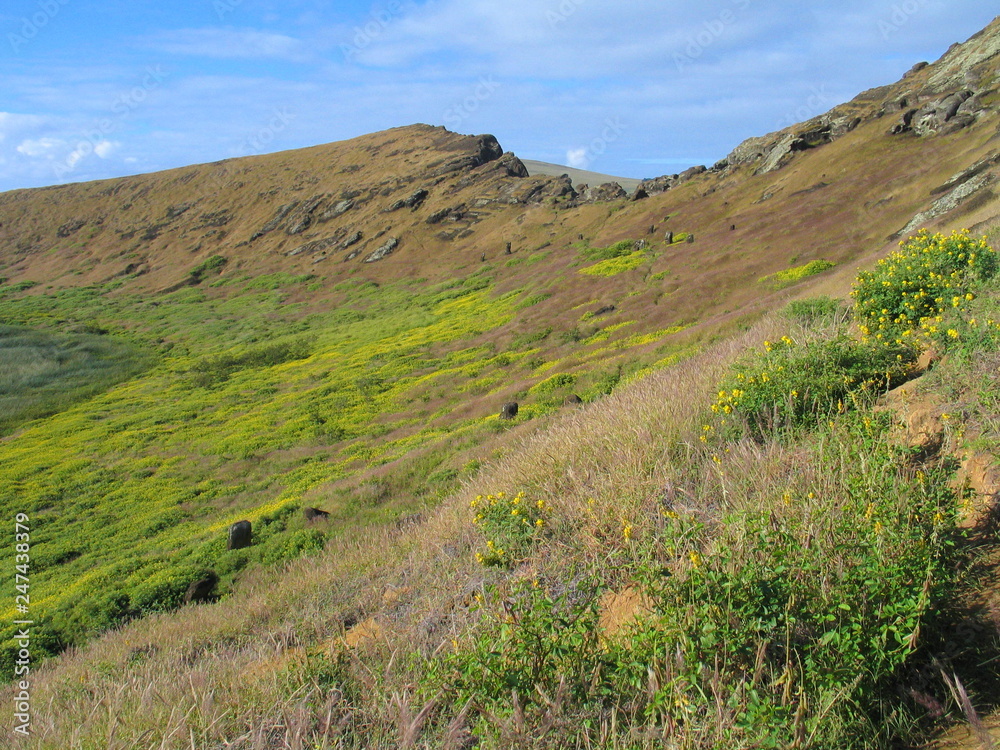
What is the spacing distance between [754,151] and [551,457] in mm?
60574

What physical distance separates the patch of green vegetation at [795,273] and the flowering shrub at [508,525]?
76.3ft

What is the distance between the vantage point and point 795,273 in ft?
89.8

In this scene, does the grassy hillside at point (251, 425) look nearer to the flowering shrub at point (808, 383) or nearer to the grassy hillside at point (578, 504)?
the grassy hillside at point (578, 504)

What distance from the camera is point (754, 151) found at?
59031mm

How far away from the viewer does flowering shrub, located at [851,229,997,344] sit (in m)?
7.87

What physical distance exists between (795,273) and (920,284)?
2058 centimetres

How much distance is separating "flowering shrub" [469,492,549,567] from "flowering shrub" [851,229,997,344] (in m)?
4.65

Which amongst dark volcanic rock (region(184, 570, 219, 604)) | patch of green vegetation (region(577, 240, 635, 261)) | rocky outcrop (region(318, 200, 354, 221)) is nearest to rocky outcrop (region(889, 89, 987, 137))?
patch of green vegetation (region(577, 240, 635, 261))

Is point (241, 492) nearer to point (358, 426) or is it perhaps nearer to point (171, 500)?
point (171, 500)

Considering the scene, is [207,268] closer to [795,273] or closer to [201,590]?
[795,273]

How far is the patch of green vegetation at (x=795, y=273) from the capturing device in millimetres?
26594

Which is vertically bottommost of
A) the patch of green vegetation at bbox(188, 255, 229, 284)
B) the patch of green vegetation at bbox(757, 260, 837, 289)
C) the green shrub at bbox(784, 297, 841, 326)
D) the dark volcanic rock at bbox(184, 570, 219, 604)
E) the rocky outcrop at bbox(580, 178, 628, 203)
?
the dark volcanic rock at bbox(184, 570, 219, 604)

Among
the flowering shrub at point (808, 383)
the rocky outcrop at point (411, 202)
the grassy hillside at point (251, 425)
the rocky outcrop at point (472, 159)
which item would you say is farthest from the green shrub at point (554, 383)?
the rocky outcrop at point (472, 159)

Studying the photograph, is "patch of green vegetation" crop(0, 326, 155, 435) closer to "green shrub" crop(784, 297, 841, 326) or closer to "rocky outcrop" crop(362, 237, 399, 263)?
"rocky outcrop" crop(362, 237, 399, 263)
